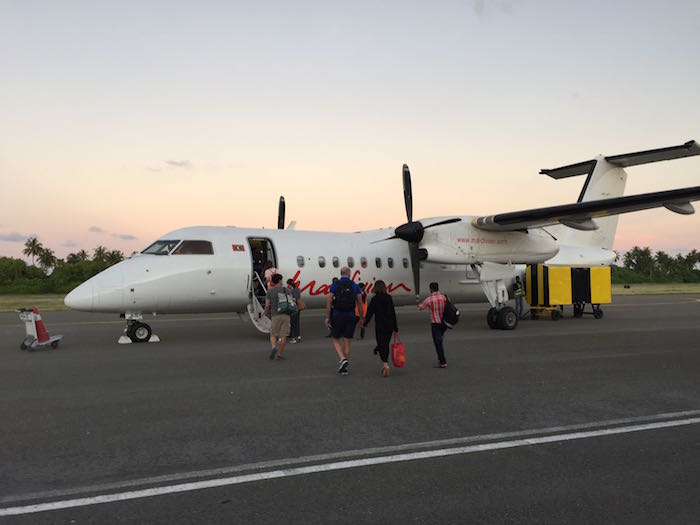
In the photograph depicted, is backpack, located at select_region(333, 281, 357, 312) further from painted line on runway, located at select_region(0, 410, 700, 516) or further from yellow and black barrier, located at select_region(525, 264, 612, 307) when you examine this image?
yellow and black barrier, located at select_region(525, 264, 612, 307)

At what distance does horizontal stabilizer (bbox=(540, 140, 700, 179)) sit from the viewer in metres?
16.9

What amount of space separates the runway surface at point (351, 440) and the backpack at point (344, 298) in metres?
1.11

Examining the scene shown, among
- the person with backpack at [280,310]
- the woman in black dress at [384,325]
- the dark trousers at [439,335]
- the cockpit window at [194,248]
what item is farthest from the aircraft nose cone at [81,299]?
the dark trousers at [439,335]

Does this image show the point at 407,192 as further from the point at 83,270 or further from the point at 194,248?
the point at 83,270

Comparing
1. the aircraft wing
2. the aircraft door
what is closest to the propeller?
the aircraft wing

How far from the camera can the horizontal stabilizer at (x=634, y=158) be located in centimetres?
1691

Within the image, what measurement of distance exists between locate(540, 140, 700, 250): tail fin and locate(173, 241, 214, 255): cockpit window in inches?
536

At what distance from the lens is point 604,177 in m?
20.5

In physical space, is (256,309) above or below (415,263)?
below

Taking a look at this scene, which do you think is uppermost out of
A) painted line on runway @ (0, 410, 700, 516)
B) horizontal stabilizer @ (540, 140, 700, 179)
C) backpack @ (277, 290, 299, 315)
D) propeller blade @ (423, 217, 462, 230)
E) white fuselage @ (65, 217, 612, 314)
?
horizontal stabilizer @ (540, 140, 700, 179)

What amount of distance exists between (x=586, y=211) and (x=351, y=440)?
12524mm

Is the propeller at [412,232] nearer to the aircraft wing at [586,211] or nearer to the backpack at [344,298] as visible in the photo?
the aircraft wing at [586,211]

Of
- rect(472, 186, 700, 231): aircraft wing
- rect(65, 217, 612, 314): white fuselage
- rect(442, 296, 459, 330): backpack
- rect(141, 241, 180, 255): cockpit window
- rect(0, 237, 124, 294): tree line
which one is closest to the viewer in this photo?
rect(442, 296, 459, 330): backpack

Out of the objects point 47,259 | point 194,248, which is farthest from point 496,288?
point 47,259
